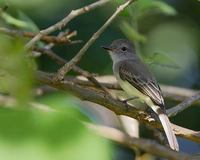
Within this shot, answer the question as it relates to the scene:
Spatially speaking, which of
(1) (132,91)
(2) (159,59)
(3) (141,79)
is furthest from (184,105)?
(3) (141,79)

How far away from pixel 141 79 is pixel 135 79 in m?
0.04

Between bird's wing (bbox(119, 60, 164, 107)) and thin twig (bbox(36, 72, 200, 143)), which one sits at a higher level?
bird's wing (bbox(119, 60, 164, 107))

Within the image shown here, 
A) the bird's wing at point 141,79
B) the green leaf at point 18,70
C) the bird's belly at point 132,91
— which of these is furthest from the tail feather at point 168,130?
the green leaf at point 18,70

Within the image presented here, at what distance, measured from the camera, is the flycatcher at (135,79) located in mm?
3386

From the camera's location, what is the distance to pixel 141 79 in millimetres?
3971

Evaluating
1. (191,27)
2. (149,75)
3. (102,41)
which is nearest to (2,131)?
(149,75)

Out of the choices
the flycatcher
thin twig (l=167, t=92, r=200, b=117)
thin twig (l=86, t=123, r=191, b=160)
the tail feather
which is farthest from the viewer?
the flycatcher

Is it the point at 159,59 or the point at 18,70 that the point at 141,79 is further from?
the point at 18,70

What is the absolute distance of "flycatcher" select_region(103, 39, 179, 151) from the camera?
3.39 metres

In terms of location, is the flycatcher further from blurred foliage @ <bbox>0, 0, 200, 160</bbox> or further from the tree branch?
the tree branch

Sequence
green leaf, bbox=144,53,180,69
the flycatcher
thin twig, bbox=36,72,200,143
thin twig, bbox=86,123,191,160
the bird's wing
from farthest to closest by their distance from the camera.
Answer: the bird's wing < the flycatcher < green leaf, bbox=144,53,180,69 < thin twig, bbox=36,72,200,143 < thin twig, bbox=86,123,191,160

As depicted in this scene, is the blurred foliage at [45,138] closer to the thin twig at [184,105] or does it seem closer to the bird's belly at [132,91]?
the thin twig at [184,105]

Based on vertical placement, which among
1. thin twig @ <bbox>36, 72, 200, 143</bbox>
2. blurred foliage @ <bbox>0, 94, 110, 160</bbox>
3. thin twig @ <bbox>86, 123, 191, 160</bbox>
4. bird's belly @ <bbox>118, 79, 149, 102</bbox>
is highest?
bird's belly @ <bbox>118, 79, 149, 102</bbox>

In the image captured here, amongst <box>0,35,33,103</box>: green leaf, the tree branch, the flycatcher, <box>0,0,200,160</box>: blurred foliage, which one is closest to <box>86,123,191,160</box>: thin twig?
the tree branch
